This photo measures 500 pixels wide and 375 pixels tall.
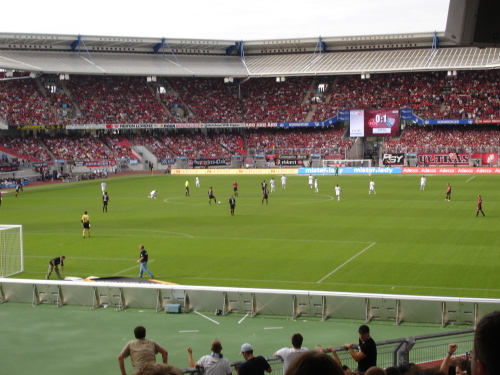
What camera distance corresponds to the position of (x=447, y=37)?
231 inches

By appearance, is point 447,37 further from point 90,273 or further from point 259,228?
point 259,228

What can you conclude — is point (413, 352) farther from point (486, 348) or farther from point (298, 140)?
point (298, 140)

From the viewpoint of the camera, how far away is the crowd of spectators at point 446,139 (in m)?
85.2

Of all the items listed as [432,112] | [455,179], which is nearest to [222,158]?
[432,112]

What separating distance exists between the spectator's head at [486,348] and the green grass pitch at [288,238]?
1916cm

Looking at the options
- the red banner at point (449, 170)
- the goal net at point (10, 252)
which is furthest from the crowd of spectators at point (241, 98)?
the goal net at point (10, 252)

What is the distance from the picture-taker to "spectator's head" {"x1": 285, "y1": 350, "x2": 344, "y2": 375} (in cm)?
338

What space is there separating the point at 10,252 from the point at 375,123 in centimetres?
6857

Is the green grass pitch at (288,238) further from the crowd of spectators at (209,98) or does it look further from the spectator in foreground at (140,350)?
the crowd of spectators at (209,98)

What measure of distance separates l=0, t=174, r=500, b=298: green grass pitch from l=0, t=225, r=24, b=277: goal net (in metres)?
0.58

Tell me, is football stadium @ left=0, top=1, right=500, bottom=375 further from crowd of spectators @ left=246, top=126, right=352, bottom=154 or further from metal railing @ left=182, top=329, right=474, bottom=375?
crowd of spectators @ left=246, top=126, right=352, bottom=154

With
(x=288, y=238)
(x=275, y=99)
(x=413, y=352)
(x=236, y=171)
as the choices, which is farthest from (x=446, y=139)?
(x=413, y=352)

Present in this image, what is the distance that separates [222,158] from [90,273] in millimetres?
69133

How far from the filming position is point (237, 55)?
105m
